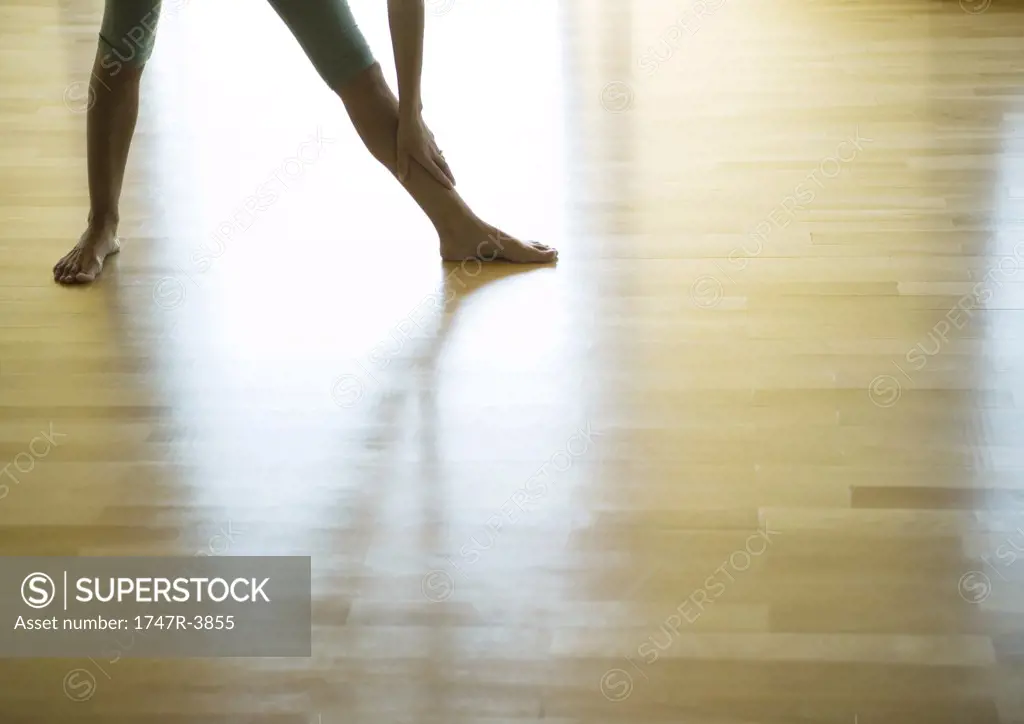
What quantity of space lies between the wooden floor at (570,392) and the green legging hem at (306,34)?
1.11 ft

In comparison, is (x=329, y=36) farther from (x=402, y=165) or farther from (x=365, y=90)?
(x=402, y=165)

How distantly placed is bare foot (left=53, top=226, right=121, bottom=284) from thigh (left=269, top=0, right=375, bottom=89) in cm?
51

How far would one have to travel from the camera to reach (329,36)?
7.30ft

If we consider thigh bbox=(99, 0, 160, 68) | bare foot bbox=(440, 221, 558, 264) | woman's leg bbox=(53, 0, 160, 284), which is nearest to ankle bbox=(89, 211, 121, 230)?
woman's leg bbox=(53, 0, 160, 284)

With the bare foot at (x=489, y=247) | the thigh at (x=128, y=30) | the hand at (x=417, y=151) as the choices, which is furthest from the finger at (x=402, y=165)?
the thigh at (x=128, y=30)

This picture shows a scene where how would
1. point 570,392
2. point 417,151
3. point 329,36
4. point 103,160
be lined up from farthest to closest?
point 103,160
point 417,151
point 329,36
point 570,392

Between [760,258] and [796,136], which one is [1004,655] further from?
[796,136]

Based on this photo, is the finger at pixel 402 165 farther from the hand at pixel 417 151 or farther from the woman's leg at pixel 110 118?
the woman's leg at pixel 110 118

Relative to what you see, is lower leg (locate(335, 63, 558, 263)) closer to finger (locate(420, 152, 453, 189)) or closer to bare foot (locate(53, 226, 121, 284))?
finger (locate(420, 152, 453, 189))

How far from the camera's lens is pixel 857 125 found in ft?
9.46

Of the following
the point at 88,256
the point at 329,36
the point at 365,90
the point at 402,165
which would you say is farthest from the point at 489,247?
the point at 88,256

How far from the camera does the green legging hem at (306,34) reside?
2.21 meters

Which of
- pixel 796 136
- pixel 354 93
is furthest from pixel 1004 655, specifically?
pixel 796 136

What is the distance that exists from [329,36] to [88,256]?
0.58 metres
